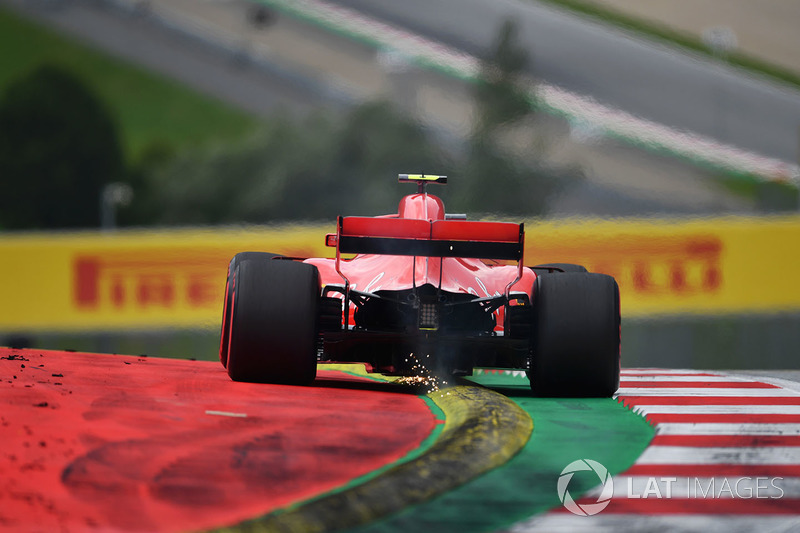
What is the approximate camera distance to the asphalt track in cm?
366

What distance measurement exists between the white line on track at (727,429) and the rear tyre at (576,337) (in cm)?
132

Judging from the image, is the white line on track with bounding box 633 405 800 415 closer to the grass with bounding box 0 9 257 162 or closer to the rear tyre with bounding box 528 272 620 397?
the rear tyre with bounding box 528 272 620 397

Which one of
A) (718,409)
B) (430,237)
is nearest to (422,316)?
(430,237)

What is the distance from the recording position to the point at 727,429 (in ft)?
19.2

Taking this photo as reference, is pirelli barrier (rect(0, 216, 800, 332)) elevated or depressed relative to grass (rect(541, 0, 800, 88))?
depressed

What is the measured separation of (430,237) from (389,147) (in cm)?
3212

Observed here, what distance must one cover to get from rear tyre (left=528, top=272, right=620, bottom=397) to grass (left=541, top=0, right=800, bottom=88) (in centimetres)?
4239

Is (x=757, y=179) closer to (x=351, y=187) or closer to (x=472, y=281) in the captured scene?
(x=351, y=187)

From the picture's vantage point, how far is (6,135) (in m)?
57.6

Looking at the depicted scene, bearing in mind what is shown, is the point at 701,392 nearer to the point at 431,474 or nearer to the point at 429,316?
the point at 429,316

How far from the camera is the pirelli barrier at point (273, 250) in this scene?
14.3 meters

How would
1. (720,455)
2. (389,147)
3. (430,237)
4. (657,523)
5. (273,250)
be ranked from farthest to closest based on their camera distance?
1. (389,147)
2. (273,250)
3. (430,237)
4. (720,455)
5. (657,523)

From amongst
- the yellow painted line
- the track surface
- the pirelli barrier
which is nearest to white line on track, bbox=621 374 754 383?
the track surface

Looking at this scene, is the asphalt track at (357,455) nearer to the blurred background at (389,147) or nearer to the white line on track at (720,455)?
the white line on track at (720,455)
